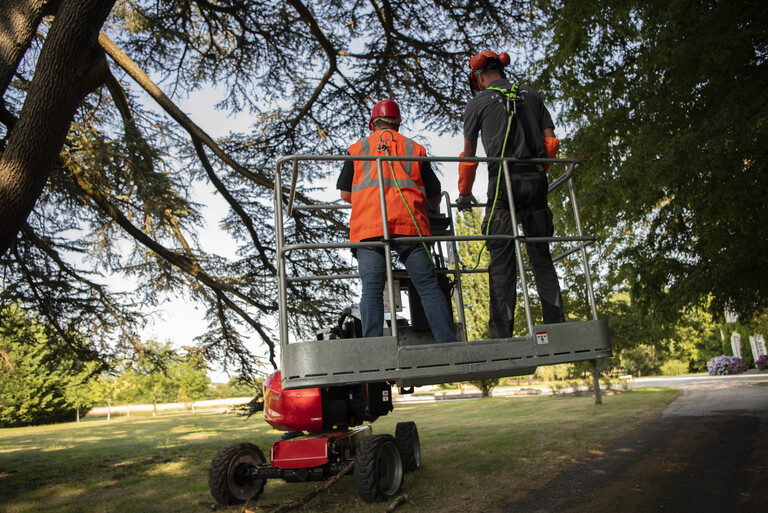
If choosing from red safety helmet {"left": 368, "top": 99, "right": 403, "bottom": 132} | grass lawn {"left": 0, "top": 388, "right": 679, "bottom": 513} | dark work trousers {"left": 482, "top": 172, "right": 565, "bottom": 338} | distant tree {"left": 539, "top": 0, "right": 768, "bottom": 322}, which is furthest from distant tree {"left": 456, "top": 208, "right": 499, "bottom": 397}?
red safety helmet {"left": 368, "top": 99, "right": 403, "bottom": 132}

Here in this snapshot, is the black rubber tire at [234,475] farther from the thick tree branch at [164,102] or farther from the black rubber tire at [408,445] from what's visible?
the thick tree branch at [164,102]

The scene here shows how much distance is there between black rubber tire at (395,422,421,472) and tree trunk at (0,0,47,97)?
6.40 meters

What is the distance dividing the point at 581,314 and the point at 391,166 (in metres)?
13.3

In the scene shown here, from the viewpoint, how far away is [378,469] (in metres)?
6.00

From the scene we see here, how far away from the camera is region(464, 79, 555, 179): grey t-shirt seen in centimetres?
373

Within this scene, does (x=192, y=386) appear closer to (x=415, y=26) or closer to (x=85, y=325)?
(x=85, y=325)

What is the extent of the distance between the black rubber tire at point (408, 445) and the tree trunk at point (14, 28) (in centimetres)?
640

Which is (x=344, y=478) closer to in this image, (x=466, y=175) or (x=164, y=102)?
(x=466, y=175)

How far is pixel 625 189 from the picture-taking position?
9.09 metres

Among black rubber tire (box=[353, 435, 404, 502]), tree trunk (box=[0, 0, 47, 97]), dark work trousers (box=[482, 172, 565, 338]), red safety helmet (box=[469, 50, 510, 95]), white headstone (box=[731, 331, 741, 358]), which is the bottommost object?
black rubber tire (box=[353, 435, 404, 502])

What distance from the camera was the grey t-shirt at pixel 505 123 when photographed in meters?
3.73

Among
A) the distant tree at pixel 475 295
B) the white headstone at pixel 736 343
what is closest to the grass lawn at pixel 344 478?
the distant tree at pixel 475 295

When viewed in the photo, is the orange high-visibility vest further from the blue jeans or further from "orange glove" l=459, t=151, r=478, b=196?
"orange glove" l=459, t=151, r=478, b=196

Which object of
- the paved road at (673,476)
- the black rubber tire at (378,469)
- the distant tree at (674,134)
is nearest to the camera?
the paved road at (673,476)
